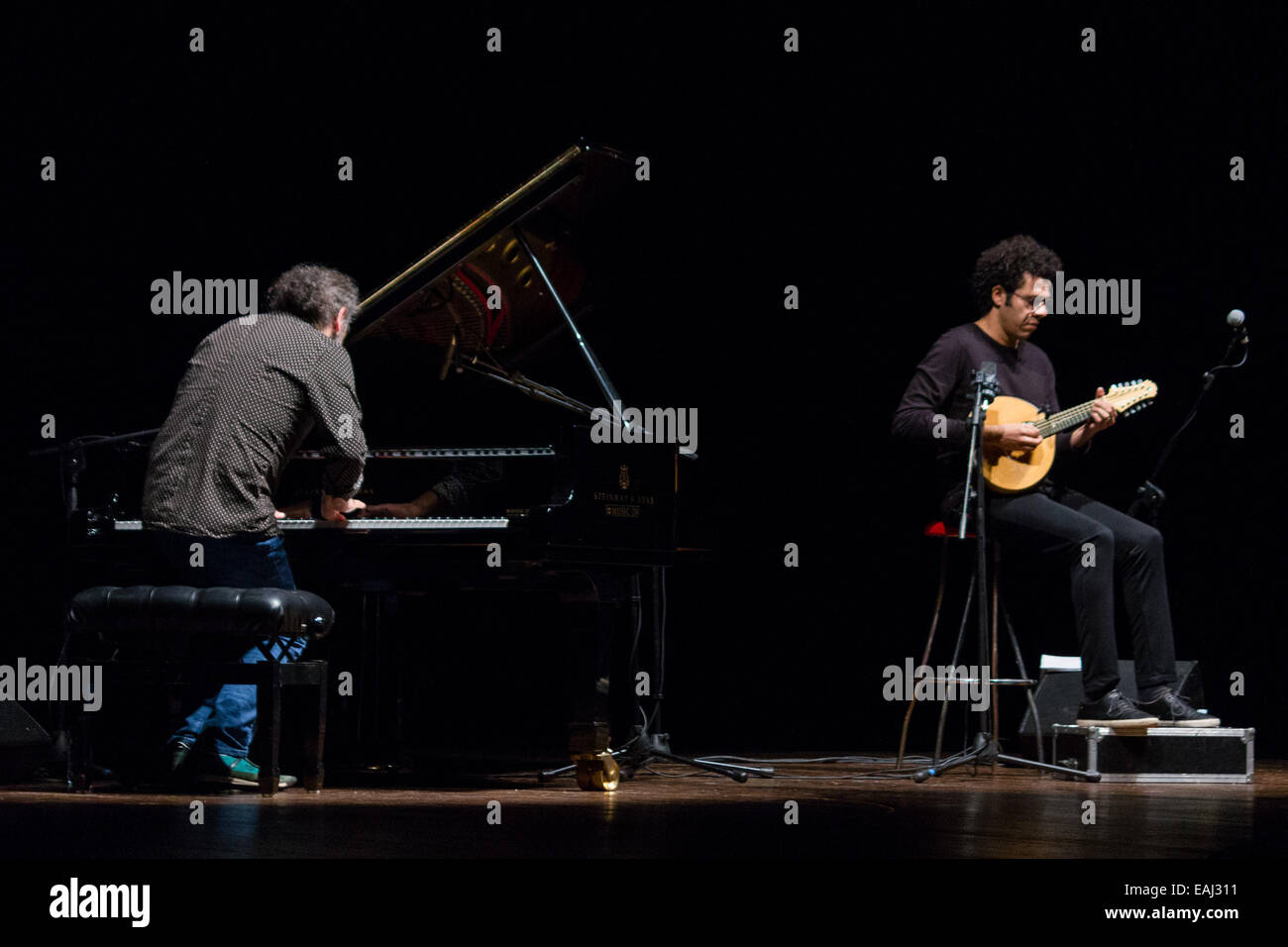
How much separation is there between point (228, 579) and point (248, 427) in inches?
16.4

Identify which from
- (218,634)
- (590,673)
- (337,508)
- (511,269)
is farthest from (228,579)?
(511,269)

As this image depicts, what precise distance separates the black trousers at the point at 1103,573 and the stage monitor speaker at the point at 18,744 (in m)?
2.97

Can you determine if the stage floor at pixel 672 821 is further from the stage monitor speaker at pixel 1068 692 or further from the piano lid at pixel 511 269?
the piano lid at pixel 511 269

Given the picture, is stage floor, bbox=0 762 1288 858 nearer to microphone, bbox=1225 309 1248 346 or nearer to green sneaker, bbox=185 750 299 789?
green sneaker, bbox=185 750 299 789

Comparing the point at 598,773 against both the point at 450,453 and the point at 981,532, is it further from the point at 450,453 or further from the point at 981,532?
the point at 981,532

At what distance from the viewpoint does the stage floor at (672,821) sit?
2.54 m

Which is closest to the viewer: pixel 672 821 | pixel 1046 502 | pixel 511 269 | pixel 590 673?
pixel 672 821

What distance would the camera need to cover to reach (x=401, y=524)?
162 inches

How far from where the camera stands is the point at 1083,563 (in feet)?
15.0

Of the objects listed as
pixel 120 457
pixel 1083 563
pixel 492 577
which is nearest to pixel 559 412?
pixel 492 577

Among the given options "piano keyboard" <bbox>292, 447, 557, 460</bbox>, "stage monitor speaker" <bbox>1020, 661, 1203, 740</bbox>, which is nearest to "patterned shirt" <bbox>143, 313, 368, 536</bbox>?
"piano keyboard" <bbox>292, 447, 557, 460</bbox>

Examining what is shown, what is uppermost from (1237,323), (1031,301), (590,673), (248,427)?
(1031,301)

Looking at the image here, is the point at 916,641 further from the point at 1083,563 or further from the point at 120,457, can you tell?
the point at 120,457

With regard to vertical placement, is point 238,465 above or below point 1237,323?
below
